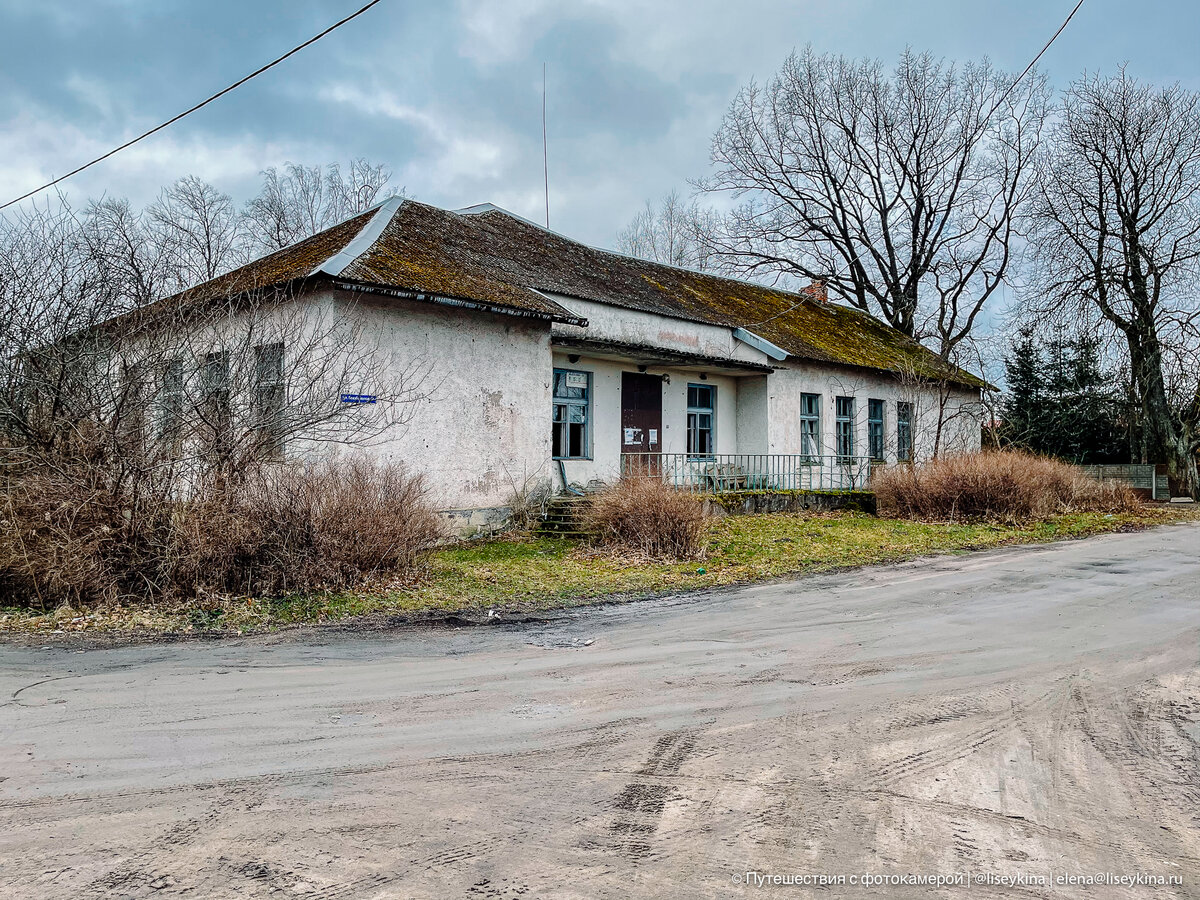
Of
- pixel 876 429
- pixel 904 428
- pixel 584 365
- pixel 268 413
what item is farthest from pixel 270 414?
pixel 904 428

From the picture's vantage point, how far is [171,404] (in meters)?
9.06

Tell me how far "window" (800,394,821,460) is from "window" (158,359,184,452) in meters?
16.0

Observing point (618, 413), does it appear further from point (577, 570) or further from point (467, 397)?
point (577, 570)

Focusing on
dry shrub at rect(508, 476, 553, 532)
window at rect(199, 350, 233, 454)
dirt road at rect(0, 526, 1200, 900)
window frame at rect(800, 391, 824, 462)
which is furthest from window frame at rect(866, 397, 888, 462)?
window at rect(199, 350, 233, 454)

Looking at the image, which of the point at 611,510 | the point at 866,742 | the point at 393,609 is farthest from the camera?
the point at 611,510

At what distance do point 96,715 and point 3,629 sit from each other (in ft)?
12.1

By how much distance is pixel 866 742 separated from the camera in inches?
175

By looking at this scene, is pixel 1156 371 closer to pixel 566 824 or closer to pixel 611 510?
pixel 611 510

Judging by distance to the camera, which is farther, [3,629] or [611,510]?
[611,510]

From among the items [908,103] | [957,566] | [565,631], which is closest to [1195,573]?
[957,566]

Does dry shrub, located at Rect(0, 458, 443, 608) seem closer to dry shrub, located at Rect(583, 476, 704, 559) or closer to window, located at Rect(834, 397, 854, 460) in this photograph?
dry shrub, located at Rect(583, 476, 704, 559)

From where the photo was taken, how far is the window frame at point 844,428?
22906mm

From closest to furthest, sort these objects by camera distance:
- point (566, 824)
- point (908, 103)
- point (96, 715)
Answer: point (566, 824) → point (96, 715) → point (908, 103)

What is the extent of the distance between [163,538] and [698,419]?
13.6m
